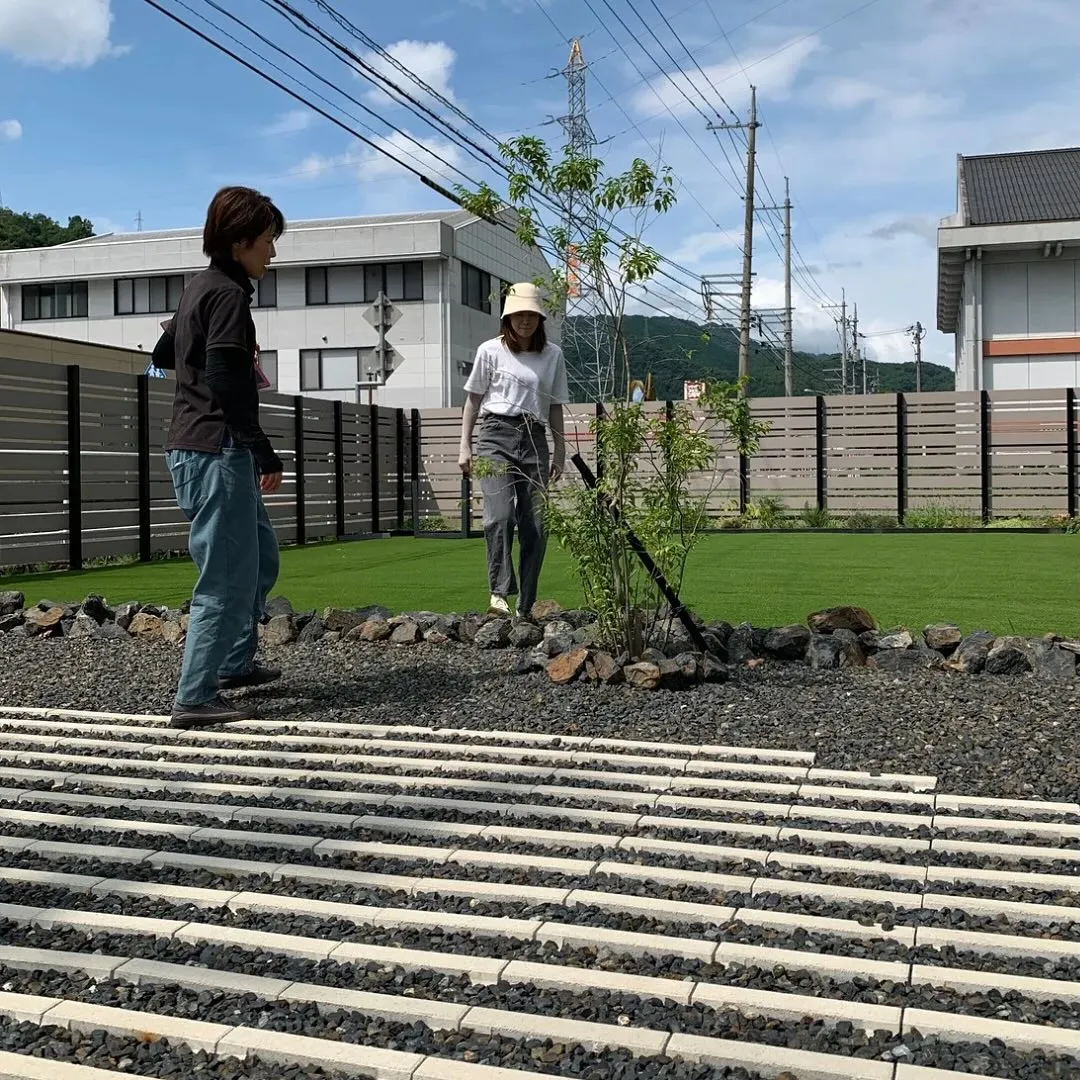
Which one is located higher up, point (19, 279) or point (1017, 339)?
point (19, 279)

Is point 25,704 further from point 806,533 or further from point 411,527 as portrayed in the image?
point 411,527

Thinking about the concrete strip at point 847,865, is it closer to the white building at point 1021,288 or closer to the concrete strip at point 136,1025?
the concrete strip at point 136,1025

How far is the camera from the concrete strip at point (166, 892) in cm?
224

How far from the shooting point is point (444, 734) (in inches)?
143

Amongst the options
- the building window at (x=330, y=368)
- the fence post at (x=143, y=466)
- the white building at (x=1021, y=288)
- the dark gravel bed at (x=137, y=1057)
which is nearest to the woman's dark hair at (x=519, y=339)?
the dark gravel bed at (x=137, y=1057)

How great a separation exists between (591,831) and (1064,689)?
2137 millimetres

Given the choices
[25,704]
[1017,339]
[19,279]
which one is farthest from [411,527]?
[19,279]

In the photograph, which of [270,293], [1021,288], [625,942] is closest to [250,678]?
[625,942]

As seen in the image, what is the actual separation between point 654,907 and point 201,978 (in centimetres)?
82

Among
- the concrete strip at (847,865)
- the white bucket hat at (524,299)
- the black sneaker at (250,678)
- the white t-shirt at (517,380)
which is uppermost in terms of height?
the white bucket hat at (524,299)

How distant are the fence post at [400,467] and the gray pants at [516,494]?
484 inches

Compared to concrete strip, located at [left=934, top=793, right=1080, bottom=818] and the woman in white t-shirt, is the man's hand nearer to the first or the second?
the woman in white t-shirt

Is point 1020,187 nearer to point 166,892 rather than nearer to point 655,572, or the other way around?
point 655,572

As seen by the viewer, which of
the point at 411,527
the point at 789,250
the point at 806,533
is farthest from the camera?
the point at 789,250
